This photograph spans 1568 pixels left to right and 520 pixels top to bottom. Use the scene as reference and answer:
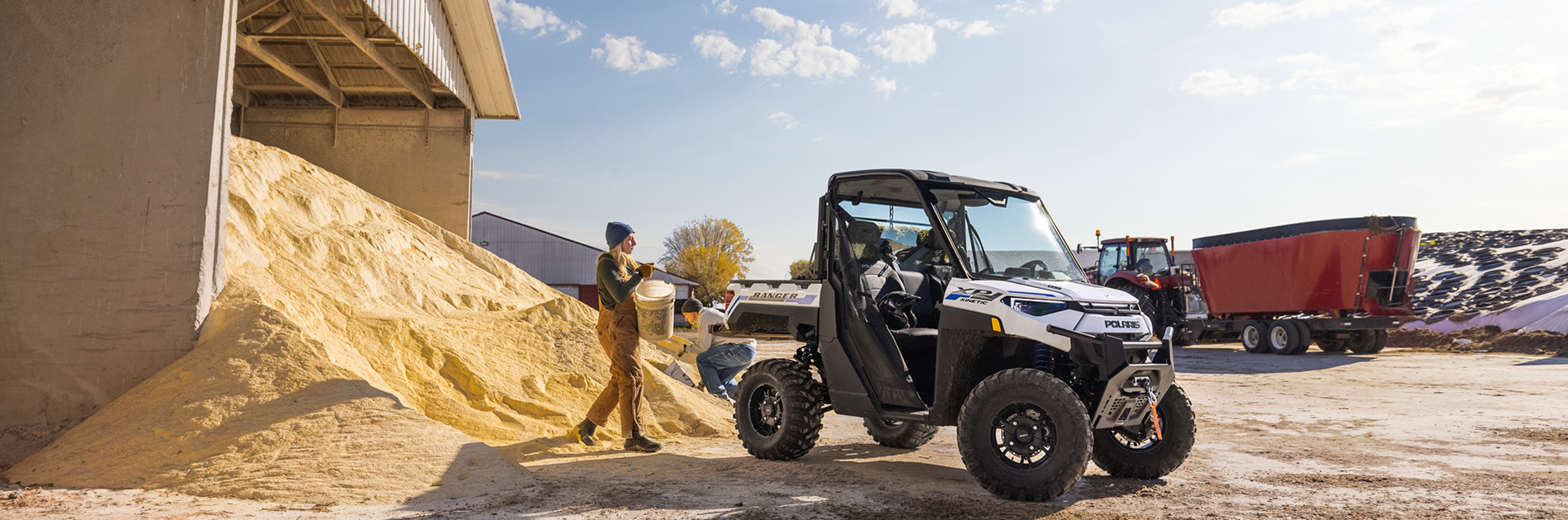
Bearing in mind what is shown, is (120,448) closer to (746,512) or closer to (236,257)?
(236,257)

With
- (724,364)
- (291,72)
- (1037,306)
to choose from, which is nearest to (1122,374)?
(1037,306)

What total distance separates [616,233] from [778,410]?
191cm

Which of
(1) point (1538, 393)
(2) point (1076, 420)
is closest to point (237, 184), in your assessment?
(2) point (1076, 420)

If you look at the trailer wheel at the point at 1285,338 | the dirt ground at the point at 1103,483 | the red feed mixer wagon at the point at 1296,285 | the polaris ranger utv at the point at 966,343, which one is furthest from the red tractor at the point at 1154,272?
the polaris ranger utv at the point at 966,343

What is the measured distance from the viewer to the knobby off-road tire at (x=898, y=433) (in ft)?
23.9

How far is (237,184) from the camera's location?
934 cm

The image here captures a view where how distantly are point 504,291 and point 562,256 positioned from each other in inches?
1185

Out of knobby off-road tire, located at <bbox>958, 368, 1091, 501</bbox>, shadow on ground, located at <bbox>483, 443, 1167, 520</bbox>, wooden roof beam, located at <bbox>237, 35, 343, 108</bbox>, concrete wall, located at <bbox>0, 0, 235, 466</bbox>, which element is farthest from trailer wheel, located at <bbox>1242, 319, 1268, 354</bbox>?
concrete wall, located at <bbox>0, 0, 235, 466</bbox>

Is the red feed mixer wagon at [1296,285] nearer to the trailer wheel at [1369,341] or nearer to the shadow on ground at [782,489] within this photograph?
the trailer wheel at [1369,341]

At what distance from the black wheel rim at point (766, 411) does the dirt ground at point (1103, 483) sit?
28 centimetres

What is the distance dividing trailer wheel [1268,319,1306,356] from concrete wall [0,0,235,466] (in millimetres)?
18745

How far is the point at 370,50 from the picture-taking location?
1324cm

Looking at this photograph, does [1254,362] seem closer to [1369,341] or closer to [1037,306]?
[1369,341]

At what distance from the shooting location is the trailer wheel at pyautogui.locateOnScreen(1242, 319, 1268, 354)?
19.0 meters
